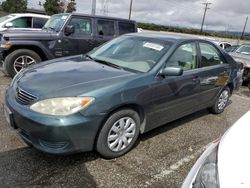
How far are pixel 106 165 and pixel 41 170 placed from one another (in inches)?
29.0

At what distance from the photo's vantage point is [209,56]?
469cm

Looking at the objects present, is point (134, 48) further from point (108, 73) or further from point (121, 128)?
point (121, 128)

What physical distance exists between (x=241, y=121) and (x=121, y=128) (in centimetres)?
148

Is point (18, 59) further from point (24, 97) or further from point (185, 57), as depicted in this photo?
point (185, 57)

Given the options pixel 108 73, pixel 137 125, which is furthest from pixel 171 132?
pixel 108 73

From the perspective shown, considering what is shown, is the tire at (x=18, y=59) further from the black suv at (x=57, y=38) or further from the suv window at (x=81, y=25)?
the suv window at (x=81, y=25)

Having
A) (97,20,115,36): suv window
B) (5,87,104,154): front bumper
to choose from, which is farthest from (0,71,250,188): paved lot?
(97,20,115,36): suv window

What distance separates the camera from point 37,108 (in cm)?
276

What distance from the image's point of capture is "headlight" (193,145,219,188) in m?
1.59

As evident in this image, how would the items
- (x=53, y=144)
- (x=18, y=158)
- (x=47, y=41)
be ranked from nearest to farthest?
1. (x=53, y=144)
2. (x=18, y=158)
3. (x=47, y=41)

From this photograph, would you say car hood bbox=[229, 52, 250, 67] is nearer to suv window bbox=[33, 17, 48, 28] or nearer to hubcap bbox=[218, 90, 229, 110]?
hubcap bbox=[218, 90, 229, 110]

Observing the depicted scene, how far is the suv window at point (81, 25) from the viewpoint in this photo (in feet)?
23.7

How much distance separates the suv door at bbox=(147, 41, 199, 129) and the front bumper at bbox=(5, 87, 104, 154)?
3.32 ft

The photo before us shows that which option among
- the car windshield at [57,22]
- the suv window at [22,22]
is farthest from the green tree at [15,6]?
the car windshield at [57,22]
